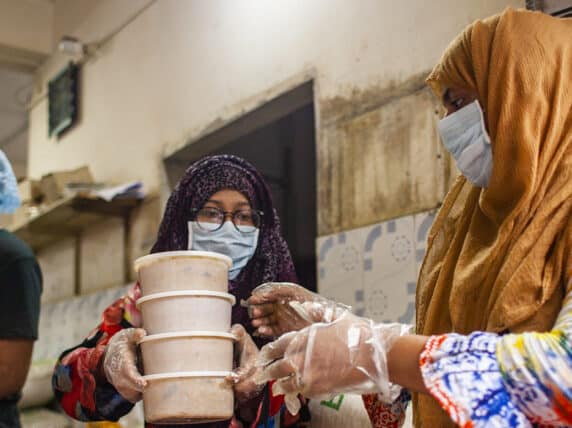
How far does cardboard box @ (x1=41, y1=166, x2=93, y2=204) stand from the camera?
15.8ft

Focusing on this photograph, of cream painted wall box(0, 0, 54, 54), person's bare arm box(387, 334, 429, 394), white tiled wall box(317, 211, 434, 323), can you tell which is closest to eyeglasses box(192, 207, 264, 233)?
white tiled wall box(317, 211, 434, 323)

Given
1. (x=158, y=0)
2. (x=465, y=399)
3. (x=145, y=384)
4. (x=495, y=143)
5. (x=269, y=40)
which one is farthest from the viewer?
(x=158, y=0)

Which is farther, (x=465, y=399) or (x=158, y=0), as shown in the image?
(x=158, y=0)

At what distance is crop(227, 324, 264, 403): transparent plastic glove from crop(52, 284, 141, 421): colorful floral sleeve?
1.44ft

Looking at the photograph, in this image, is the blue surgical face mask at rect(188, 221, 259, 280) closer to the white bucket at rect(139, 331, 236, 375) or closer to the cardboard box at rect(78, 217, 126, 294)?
the white bucket at rect(139, 331, 236, 375)

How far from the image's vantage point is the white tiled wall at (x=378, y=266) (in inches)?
97.9

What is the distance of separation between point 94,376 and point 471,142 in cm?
119

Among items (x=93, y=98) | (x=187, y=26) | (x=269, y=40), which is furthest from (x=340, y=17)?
(x=93, y=98)

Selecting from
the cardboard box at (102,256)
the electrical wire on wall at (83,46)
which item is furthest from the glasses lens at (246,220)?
the electrical wire on wall at (83,46)

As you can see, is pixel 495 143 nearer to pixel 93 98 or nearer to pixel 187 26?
pixel 187 26

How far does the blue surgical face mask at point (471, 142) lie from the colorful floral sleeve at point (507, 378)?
0.40 metres

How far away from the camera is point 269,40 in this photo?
339 centimetres

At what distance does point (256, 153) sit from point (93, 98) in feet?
4.44

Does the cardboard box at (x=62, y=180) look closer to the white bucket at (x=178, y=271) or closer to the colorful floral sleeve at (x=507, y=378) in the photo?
the white bucket at (x=178, y=271)
